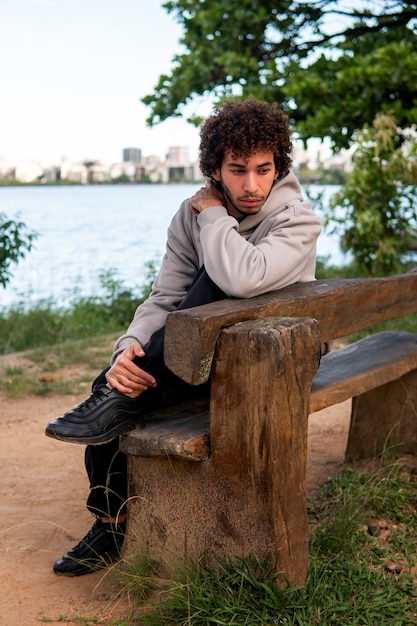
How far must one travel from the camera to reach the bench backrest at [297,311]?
259cm

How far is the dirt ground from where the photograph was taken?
300 centimetres

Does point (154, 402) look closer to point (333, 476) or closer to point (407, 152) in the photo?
point (333, 476)

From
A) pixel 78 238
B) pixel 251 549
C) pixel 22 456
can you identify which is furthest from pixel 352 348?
pixel 78 238

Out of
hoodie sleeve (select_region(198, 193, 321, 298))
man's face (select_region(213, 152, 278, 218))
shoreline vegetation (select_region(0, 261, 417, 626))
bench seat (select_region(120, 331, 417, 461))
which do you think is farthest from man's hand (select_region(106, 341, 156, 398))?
man's face (select_region(213, 152, 278, 218))

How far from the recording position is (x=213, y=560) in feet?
9.28

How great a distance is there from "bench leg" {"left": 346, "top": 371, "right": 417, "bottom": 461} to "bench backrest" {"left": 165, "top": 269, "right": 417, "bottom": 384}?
610mm

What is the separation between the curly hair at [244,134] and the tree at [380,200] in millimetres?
4766

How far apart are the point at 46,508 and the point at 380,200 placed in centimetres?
524

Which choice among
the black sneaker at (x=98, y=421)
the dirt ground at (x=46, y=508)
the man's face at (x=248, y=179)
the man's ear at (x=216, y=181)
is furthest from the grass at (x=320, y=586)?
the man's ear at (x=216, y=181)

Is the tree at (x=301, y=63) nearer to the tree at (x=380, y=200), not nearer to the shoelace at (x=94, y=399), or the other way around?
the tree at (x=380, y=200)

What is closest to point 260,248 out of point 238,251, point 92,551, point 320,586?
point 238,251

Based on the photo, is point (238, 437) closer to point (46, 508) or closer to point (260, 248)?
point (260, 248)

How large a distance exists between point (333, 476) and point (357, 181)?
4636 millimetres

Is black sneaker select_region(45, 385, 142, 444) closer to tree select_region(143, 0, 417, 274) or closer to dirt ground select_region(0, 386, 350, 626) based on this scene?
dirt ground select_region(0, 386, 350, 626)
